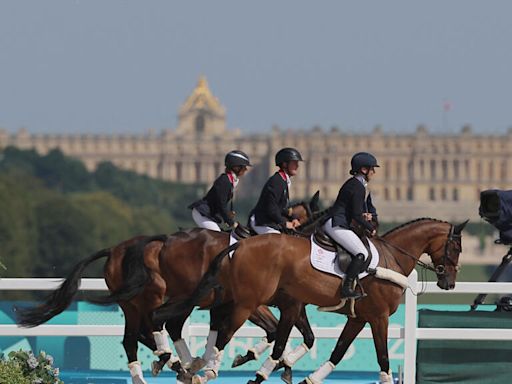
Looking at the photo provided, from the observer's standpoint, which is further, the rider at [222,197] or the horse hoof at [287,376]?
the rider at [222,197]

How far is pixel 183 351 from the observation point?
1357 centimetres

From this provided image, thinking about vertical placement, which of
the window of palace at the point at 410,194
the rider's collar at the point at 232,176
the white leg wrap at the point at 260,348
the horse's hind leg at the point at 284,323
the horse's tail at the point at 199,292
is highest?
the rider's collar at the point at 232,176

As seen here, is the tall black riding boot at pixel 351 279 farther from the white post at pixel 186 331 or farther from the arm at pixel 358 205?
the white post at pixel 186 331

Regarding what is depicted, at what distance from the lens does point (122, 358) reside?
15297mm

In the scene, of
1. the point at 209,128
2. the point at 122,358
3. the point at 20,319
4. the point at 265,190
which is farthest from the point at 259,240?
the point at 209,128

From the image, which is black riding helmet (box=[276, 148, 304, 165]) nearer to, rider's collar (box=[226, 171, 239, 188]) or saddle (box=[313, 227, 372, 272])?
rider's collar (box=[226, 171, 239, 188])

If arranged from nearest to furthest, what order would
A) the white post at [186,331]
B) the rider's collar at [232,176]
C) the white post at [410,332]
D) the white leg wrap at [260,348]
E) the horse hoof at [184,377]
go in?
1. the horse hoof at [184,377]
2. the white leg wrap at [260,348]
3. the white post at [410,332]
4. the rider's collar at [232,176]
5. the white post at [186,331]

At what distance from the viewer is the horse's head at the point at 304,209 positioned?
577 inches

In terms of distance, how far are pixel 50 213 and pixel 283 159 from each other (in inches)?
2569

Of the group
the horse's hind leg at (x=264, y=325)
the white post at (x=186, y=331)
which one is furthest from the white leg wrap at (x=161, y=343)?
the white post at (x=186, y=331)

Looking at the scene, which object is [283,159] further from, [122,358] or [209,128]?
[209,128]

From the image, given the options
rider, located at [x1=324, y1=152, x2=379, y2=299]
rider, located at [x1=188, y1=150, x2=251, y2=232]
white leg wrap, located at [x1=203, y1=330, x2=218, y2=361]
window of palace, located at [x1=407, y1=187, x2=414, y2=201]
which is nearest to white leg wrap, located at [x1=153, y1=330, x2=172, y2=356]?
white leg wrap, located at [x1=203, y1=330, x2=218, y2=361]

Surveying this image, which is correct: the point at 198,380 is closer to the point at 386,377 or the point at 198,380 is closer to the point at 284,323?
the point at 284,323

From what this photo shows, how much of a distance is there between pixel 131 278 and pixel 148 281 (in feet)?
0.55
